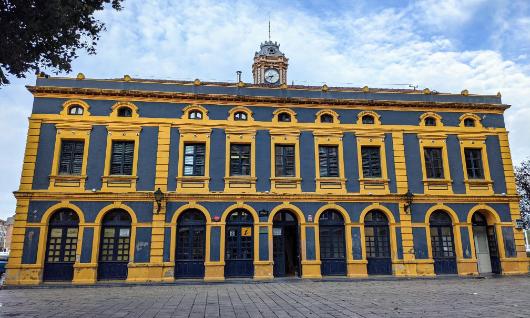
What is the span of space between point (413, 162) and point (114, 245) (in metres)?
16.7

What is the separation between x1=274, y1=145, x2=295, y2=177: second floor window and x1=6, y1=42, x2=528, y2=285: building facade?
6 centimetres

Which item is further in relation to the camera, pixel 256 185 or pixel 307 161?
pixel 307 161

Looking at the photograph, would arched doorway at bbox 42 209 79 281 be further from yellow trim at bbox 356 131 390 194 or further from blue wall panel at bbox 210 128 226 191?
yellow trim at bbox 356 131 390 194

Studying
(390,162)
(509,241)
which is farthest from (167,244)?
(509,241)

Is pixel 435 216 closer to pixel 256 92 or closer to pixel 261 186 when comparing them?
pixel 261 186

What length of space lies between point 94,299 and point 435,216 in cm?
1734

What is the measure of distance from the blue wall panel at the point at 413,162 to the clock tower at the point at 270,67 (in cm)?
2427

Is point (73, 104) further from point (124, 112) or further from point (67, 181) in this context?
point (67, 181)

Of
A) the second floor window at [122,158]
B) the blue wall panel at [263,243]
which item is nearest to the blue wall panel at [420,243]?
the blue wall panel at [263,243]

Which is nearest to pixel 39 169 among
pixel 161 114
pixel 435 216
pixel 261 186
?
pixel 161 114

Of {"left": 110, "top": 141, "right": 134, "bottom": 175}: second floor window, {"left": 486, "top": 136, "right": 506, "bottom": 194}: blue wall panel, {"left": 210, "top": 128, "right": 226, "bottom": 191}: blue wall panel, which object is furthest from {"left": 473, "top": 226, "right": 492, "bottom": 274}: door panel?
{"left": 110, "top": 141, "right": 134, "bottom": 175}: second floor window

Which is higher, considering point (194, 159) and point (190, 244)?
point (194, 159)

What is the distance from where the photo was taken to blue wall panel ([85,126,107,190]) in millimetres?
19062

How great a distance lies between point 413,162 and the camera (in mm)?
21188
